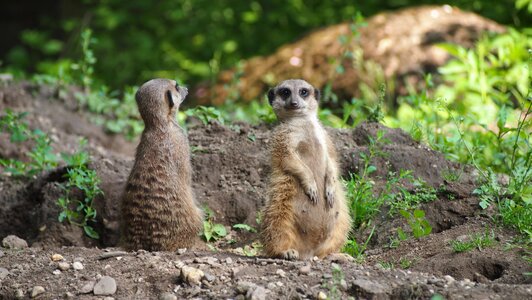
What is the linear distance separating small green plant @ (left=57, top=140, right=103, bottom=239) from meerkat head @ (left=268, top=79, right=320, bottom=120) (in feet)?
4.31

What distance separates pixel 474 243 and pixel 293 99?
1.24 m

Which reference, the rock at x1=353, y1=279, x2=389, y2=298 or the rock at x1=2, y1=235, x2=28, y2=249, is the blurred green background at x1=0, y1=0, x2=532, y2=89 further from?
the rock at x1=353, y1=279, x2=389, y2=298

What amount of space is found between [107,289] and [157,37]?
32.4ft

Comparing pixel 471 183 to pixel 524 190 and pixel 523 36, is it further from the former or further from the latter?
pixel 523 36

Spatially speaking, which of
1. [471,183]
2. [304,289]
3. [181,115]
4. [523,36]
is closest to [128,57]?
[181,115]

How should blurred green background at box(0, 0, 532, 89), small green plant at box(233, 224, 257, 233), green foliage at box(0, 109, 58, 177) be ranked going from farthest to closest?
blurred green background at box(0, 0, 532, 89) < green foliage at box(0, 109, 58, 177) < small green plant at box(233, 224, 257, 233)

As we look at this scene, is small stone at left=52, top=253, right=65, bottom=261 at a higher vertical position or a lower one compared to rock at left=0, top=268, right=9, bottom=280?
higher

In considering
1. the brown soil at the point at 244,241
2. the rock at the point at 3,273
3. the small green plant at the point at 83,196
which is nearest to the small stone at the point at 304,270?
the brown soil at the point at 244,241

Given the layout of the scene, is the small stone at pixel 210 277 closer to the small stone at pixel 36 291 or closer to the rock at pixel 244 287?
the rock at pixel 244 287

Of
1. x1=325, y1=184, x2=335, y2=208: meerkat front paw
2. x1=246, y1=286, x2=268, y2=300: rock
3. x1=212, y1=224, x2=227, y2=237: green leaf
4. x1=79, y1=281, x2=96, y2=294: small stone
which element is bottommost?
x1=212, y1=224, x2=227, y2=237: green leaf

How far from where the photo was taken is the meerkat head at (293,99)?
4.29 metres

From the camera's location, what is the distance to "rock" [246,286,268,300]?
3236 millimetres

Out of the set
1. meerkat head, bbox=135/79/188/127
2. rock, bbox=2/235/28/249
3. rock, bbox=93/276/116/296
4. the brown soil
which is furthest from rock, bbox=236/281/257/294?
rock, bbox=2/235/28/249

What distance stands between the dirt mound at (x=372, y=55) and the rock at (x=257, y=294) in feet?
15.4
